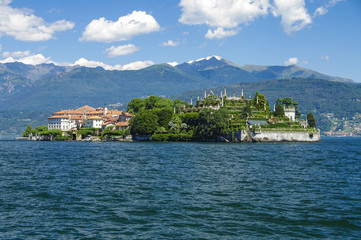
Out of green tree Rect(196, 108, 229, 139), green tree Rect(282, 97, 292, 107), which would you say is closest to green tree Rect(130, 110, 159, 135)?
green tree Rect(196, 108, 229, 139)

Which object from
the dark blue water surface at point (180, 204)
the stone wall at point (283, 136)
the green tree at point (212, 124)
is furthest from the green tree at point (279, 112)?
the dark blue water surface at point (180, 204)

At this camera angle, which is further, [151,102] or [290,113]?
[151,102]

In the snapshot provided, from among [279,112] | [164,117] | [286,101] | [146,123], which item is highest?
[286,101]

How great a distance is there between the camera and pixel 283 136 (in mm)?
117812

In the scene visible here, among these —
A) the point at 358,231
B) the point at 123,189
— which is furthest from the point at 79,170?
the point at 358,231

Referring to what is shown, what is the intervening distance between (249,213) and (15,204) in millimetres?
14987

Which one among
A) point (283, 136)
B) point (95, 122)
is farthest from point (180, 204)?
point (95, 122)


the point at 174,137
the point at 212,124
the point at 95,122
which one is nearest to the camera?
the point at 212,124

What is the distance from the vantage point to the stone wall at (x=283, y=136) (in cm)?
11469

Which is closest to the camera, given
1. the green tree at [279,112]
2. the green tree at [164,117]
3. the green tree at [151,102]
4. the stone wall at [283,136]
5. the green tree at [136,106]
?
the stone wall at [283,136]

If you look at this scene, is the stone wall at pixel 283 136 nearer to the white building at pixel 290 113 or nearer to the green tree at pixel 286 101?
the white building at pixel 290 113

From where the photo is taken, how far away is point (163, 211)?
945 inches

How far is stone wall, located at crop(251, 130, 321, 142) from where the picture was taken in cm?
11469

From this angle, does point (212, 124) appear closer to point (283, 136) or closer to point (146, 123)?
point (283, 136)
